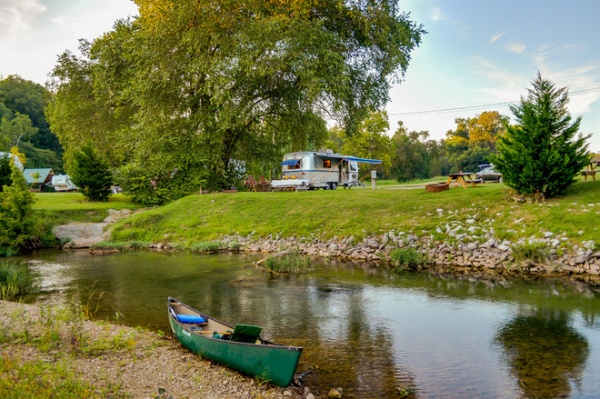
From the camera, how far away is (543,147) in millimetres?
19094

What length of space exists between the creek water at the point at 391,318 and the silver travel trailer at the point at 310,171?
15553mm

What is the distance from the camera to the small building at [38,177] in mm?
70531

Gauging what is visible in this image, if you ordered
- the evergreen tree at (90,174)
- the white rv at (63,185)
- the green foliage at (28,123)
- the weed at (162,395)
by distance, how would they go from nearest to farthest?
the weed at (162,395) < the evergreen tree at (90,174) < the white rv at (63,185) < the green foliage at (28,123)

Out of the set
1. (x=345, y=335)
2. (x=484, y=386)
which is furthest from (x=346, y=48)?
(x=484, y=386)

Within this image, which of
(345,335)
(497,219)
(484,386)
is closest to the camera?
(484,386)

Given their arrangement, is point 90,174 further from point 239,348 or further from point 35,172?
point 35,172

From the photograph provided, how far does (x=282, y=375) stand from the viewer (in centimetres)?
708

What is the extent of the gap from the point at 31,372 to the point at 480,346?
850 centimetres

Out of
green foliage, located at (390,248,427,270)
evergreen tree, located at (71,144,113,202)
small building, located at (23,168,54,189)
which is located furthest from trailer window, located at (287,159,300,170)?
small building, located at (23,168,54,189)

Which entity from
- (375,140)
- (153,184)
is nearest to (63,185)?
(153,184)

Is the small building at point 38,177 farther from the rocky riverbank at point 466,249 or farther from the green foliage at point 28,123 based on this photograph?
the rocky riverbank at point 466,249

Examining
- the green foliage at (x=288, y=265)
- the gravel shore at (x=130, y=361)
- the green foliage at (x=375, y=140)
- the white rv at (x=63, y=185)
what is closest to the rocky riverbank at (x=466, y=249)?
the green foliage at (x=288, y=265)

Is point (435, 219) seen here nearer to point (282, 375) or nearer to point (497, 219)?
point (497, 219)

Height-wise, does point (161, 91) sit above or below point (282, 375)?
above
